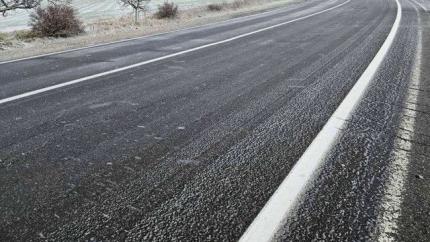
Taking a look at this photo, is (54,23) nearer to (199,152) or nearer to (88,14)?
(199,152)

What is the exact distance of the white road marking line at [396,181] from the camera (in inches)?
75.1

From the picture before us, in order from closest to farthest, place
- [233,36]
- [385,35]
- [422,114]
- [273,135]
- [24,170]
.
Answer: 1. [24,170]
2. [273,135]
3. [422,114]
4. [385,35]
5. [233,36]

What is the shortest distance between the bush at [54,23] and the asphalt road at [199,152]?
6824mm

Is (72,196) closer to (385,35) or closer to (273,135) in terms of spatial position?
(273,135)

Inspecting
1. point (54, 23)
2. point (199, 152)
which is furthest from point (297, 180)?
point (54, 23)

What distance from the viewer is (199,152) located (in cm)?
290

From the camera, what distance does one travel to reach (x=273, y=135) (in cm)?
324

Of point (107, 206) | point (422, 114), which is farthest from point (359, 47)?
point (107, 206)

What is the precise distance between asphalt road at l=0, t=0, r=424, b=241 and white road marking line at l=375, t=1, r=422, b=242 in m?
0.02

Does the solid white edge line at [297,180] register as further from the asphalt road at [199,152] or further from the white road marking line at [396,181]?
the white road marking line at [396,181]

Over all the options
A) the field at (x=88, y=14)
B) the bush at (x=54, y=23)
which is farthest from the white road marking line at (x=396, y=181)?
the field at (x=88, y=14)

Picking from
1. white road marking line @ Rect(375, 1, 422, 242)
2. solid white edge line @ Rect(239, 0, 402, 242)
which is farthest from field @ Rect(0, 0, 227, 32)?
white road marking line @ Rect(375, 1, 422, 242)

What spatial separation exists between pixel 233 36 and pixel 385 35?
158 inches

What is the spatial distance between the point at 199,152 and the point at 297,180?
83 cm
